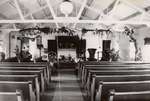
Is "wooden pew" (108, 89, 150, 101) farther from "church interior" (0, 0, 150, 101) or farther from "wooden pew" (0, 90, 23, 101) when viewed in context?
"wooden pew" (0, 90, 23, 101)

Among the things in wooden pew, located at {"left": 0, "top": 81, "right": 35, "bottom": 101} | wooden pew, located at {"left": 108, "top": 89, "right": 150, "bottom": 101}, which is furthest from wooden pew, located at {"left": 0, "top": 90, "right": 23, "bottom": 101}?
wooden pew, located at {"left": 108, "top": 89, "right": 150, "bottom": 101}

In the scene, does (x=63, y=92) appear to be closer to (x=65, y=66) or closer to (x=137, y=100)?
(x=137, y=100)

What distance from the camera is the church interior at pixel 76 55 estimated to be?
2976 mm

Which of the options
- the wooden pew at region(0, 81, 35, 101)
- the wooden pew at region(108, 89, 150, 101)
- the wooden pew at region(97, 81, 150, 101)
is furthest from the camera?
the wooden pew at region(0, 81, 35, 101)

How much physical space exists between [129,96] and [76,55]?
14.0 m

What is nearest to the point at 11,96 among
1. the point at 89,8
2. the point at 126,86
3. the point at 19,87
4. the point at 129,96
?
the point at 19,87

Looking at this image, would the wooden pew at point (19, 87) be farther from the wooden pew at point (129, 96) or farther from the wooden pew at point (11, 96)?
the wooden pew at point (129, 96)

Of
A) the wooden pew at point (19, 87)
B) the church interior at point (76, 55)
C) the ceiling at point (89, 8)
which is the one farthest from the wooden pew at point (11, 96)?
the ceiling at point (89, 8)

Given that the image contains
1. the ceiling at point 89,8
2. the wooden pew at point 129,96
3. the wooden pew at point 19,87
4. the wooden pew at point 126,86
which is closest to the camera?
the wooden pew at point 129,96

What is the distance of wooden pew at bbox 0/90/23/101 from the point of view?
224 centimetres

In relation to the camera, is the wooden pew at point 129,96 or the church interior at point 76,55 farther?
the church interior at point 76,55

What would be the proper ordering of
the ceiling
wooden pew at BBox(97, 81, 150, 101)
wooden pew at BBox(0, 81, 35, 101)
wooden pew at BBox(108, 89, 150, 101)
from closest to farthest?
wooden pew at BBox(108, 89, 150, 101) < wooden pew at BBox(97, 81, 150, 101) < wooden pew at BBox(0, 81, 35, 101) < the ceiling

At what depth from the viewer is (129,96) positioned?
2.25 m

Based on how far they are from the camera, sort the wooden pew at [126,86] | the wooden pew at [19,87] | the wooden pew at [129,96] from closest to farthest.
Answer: the wooden pew at [129,96] → the wooden pew at [126,86] → the wooden pew at [19,87]
